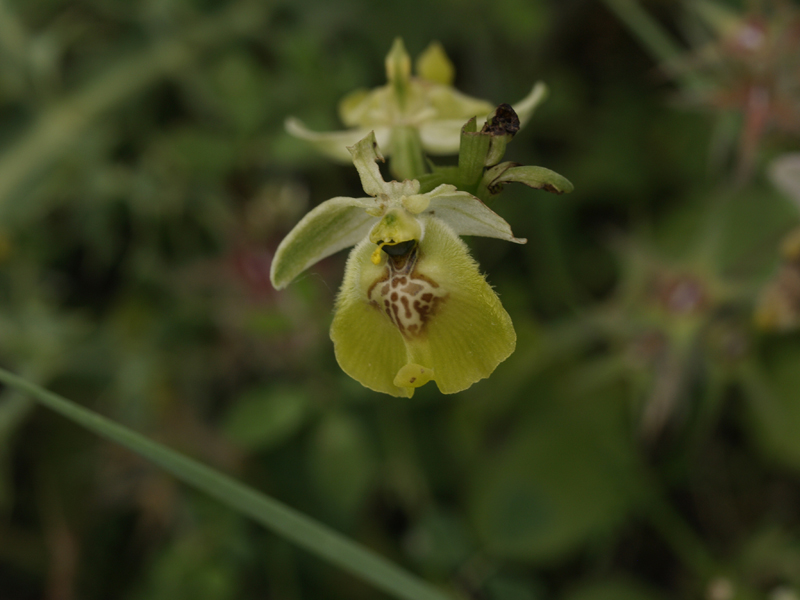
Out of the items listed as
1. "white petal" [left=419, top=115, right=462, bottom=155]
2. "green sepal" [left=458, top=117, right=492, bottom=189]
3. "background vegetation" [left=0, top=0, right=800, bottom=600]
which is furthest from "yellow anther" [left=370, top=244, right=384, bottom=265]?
"background vegetation" [left=0, top=0, right=800, bottom=600]

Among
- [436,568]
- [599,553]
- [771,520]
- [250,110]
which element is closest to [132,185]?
[250,110]

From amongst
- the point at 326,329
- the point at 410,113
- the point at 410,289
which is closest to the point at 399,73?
the point at 410,113

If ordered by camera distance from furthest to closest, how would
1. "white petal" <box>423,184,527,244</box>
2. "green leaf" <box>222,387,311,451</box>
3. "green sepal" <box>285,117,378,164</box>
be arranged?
"green leaf" <box>222,387,311,451</box>
"green sepal" <box>285,117,378,164</box>
"white petal" <box>423,184,527,244</box>

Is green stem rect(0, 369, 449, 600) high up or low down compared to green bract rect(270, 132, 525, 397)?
down

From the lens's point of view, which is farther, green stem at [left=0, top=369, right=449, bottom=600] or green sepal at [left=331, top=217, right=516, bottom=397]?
green stem at [left=0, top=369, right=449, bottom=600]

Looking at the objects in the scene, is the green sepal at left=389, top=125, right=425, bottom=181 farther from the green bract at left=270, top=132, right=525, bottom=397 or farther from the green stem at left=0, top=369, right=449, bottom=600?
the green stem at left=0, top=369, right=449, bottom=600

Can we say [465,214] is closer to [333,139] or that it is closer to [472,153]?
[472,153]

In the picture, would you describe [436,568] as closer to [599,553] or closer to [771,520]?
[599,553]
